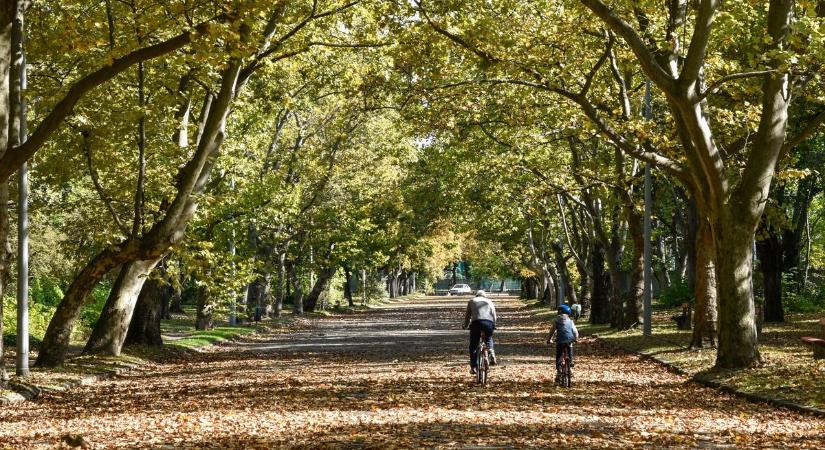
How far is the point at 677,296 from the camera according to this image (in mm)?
48781

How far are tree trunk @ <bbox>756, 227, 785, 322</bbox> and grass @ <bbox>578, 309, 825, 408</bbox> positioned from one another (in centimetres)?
55

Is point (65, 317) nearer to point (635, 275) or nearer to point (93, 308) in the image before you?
point (93, 308)

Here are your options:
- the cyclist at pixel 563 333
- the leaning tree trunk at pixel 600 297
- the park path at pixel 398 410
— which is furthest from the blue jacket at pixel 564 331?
the leaning tree trunk at pixel 600 297

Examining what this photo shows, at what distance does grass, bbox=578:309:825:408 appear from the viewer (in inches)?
611

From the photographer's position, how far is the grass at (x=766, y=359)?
1551 cm

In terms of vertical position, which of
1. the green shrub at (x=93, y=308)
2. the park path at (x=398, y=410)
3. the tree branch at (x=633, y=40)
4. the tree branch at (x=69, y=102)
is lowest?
the park path at (x=398, y=410)

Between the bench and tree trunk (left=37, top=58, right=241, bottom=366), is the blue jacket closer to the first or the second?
tree trunk (left=37, top=58, right=241, bottom=366)

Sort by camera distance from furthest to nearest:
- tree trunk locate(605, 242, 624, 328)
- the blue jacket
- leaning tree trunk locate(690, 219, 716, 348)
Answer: tree trunk locate(605, 242, 624, 328) → leaning tree trunk locate(690, 219, 716, 348) → the blue jacket

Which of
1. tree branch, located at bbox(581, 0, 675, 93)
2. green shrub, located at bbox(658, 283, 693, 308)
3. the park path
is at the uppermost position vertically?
tree branch, located at bbox(581, 0, 675, 93)

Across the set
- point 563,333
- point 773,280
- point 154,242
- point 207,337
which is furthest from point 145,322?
point 773,280

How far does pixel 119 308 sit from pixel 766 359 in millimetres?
13794

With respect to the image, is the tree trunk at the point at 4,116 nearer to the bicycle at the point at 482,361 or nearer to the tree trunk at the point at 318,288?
the bicycle at the point at 482,361

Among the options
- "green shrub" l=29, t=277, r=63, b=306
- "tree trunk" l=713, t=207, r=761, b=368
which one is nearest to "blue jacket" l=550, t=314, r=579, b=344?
"tree trunk" l=713, t=207, r=761, b=368

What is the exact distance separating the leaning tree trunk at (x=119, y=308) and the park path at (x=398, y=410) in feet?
4.15
